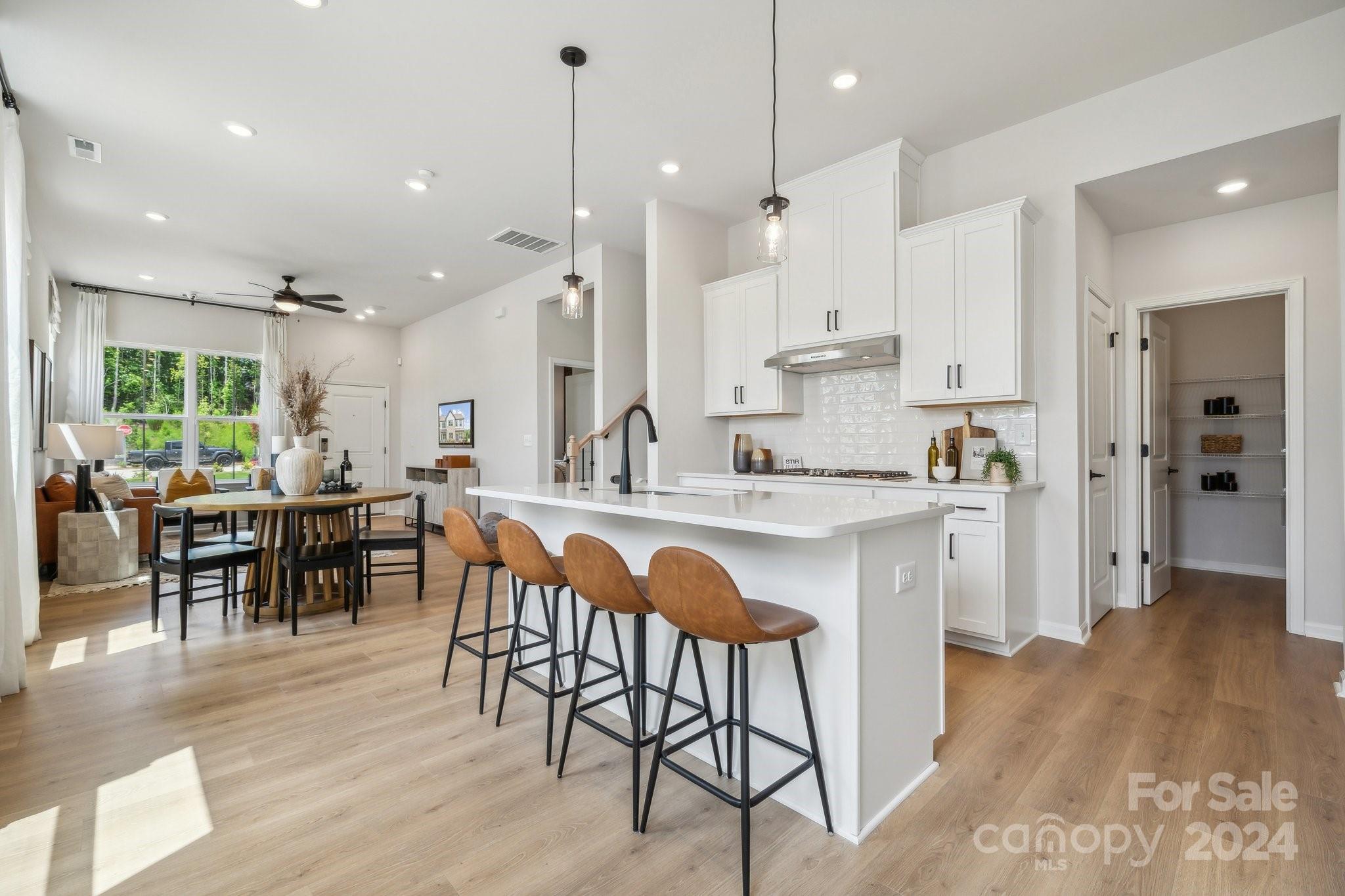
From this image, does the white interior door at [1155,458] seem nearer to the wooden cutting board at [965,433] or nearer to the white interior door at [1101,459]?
the white interior door at [1101,459]

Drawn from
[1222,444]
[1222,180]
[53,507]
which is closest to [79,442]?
[53,507]

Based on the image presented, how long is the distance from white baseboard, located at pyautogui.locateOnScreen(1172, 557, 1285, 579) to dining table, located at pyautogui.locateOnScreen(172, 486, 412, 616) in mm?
6681

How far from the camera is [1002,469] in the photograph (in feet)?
10.9

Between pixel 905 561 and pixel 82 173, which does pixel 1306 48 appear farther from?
pixel 82 173

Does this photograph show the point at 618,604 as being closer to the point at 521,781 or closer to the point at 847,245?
the point at 521,781

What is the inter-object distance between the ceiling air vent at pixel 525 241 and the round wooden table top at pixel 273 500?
2532 millimetres

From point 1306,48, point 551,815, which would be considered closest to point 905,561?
point 551,815

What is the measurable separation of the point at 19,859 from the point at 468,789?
3.89ft

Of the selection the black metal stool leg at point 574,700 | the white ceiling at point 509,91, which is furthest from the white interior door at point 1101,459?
the black metal stool leg at point 574,700

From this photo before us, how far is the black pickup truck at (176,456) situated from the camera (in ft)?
24.4

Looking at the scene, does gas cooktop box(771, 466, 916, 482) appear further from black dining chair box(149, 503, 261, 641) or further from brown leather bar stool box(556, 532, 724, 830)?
black dining chair box(149, 503, 261, 641)

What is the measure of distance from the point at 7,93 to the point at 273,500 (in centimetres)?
248

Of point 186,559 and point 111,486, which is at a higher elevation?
point 111,486

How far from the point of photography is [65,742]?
2.34 meters
